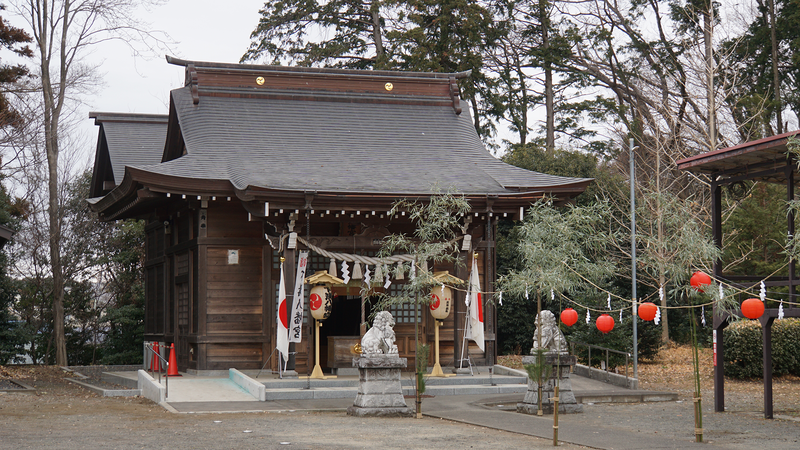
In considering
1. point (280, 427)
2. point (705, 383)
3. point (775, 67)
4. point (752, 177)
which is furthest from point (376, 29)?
point (280, 427)

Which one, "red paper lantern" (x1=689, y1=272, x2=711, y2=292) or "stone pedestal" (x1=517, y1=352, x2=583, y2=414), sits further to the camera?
"stone pedestal" (x1=517, y1=352, x2=583, y2=414)

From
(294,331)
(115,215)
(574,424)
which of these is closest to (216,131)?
(115,215)

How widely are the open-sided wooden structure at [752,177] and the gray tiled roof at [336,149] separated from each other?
12.7 feet

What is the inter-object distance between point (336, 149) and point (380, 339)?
23.9 feet

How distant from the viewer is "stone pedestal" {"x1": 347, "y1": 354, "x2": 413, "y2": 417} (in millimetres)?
11734

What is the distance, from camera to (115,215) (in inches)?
803

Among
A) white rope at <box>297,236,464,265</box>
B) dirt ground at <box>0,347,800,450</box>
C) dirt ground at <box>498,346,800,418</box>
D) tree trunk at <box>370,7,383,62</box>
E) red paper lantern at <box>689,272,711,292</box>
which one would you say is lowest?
dirt ground at <box>498,346,800,418</box>

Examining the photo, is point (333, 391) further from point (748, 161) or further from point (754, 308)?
point (748, 161)

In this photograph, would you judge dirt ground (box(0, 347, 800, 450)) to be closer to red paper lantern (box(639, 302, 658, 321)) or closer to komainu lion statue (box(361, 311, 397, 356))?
komainu lion statue (box(361, 311, 397, 356))

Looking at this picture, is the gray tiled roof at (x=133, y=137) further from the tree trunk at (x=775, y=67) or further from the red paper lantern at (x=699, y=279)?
the tree trunk at (x=775, y=67)

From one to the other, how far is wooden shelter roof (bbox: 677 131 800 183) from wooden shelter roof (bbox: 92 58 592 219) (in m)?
3.97

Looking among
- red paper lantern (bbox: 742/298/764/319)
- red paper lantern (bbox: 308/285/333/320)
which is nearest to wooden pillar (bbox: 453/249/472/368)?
red paper lantern (bbox: 308/285/333/320)

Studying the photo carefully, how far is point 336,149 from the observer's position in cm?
1853

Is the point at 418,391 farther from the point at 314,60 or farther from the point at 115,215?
the point at 314,60
